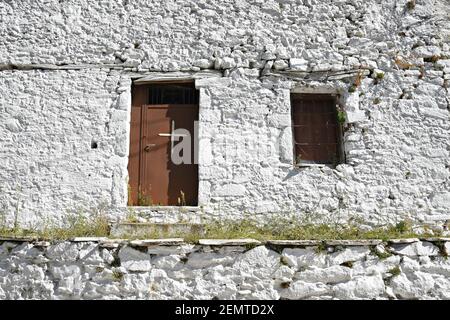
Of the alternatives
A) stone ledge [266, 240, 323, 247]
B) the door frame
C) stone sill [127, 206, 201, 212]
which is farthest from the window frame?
stone ledge [266, 240, 323, 247]

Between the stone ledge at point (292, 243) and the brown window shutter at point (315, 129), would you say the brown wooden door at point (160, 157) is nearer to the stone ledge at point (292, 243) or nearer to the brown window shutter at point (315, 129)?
the brown window shutter at point (315, 129)

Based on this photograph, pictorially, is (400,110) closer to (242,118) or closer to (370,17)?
(370,17)

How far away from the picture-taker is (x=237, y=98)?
6227 millimetres

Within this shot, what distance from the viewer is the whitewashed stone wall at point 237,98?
589 centimetres

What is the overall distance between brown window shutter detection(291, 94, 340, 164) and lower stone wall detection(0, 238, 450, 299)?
1826mm

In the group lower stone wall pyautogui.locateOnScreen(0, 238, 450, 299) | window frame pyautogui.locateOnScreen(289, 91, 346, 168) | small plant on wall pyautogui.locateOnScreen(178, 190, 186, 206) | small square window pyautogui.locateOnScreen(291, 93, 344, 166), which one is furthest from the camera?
small square window pyautogui.locateOnScreen(291, 93, 344, 166)

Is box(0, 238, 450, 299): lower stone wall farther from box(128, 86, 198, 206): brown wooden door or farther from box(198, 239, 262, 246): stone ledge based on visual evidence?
box(128, 86, 198, 206): brown wooden door

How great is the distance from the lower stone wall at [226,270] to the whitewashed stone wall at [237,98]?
1.17 metres

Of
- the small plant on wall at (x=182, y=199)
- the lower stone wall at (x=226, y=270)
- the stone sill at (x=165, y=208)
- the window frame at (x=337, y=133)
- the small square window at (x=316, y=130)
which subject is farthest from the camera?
the small square window at (x=316, y=130)

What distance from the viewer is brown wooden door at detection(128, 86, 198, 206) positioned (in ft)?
20.0

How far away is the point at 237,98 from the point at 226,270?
8.58ft

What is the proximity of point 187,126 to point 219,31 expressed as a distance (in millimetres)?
1503

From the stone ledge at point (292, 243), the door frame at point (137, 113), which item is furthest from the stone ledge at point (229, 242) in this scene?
the door frame at point (137, 113)

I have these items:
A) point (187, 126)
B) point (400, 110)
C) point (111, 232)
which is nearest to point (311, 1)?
point (400, 110)
